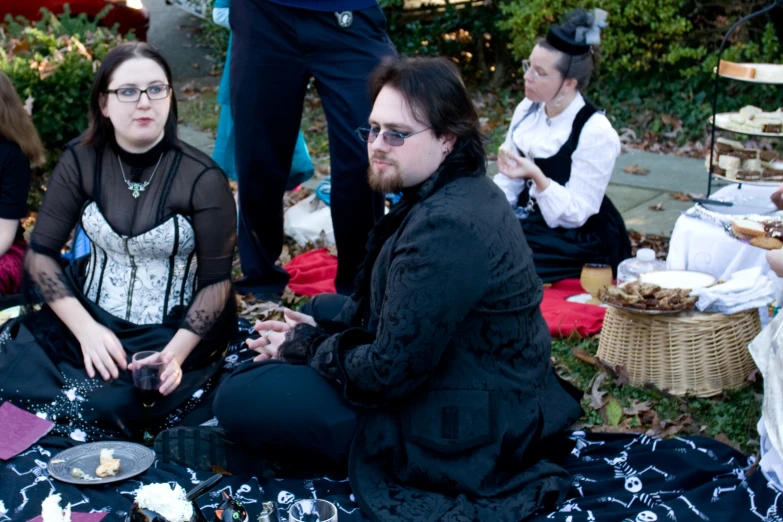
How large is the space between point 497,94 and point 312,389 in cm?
742

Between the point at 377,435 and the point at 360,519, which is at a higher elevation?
the point at 377,435

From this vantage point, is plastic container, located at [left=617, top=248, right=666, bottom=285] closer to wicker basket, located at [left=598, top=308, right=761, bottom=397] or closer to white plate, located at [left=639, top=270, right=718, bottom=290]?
white plate, located at [left=639, top=270, right=718, bottom=290]

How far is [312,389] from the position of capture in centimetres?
319

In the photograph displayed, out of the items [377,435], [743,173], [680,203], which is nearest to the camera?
[377,435]

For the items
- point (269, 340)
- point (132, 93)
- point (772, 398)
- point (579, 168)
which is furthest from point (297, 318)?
point (579, 168)

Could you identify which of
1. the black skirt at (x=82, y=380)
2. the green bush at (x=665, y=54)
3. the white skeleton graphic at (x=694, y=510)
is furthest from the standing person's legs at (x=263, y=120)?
the green bush at (x=665, y=54)

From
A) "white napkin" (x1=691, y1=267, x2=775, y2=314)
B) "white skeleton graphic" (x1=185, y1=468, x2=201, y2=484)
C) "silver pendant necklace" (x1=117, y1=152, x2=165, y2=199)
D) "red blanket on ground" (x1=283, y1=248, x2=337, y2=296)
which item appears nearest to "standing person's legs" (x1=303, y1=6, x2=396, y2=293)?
"red blanket on ground" (x1=283, y1=248, x2=337, y2=296)

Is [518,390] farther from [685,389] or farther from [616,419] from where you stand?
[685,389]

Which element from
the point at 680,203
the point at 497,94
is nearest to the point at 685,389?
the point at 680,203

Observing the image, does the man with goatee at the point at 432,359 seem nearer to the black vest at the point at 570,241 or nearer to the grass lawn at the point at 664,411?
the grass lawn at the point at 664,411

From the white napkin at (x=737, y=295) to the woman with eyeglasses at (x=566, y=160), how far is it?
108 cm

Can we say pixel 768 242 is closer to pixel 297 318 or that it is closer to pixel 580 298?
pixel 580 298

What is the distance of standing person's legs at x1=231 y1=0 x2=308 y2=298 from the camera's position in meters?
4.70

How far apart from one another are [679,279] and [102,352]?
8.05 feet
